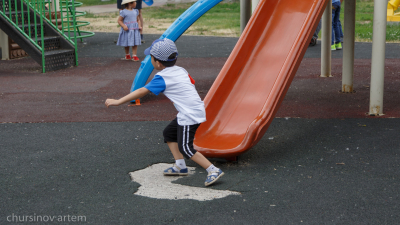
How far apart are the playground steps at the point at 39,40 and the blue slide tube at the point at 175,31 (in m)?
3.87

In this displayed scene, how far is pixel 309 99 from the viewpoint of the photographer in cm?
712

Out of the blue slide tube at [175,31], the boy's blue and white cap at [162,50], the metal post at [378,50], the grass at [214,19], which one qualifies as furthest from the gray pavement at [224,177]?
the grass at [214,19]

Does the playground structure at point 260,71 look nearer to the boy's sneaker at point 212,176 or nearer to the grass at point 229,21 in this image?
the boy's sneaker at point 212,176

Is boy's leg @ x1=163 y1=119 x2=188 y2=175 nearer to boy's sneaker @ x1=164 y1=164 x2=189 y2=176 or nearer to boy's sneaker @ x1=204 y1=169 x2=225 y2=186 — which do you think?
boy's sneaker @ x1=164 y1=164 x2=189 y2=176

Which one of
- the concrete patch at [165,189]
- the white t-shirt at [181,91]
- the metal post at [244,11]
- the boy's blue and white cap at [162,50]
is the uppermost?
the metal post at [244,11]

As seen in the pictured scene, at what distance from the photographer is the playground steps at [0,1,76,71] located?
9.86m

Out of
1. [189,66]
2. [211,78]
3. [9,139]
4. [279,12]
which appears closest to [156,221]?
[9,139]

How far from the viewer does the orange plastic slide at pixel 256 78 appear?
4.57 m

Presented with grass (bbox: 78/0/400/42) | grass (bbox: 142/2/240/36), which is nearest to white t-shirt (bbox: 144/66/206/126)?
grass (bbox: 78/0/400/42)

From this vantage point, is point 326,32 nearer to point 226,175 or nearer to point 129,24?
point 129,24

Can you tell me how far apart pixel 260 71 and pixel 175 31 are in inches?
75.4

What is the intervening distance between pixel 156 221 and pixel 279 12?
4.22 meters

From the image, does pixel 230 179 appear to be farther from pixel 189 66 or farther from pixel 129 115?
pixel 189 66

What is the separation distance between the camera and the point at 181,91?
152 inches
